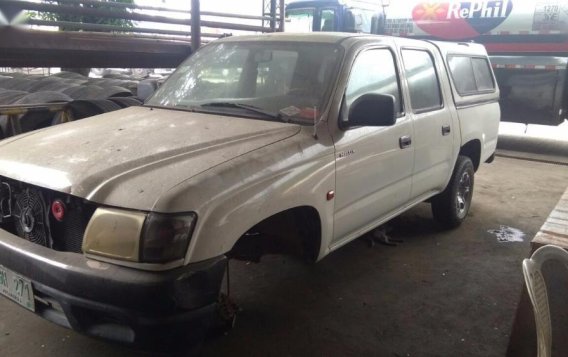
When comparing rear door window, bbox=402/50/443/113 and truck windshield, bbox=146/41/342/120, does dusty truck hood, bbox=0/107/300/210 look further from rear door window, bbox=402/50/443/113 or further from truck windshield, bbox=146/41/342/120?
rear door window, bbox=402/50/443/113

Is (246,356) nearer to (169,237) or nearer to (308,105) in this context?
(169,237)

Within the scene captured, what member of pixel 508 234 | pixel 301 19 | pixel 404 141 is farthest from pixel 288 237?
pixel 301 19

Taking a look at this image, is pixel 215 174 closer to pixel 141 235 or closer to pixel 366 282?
pixel 141 235

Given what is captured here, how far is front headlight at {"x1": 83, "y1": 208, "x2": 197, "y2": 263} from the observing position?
2.01 m

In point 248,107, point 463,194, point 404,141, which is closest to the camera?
point 248,107

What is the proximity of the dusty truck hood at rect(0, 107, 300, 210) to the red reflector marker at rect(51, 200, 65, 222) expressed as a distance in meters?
0.09

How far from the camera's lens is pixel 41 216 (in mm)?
2342

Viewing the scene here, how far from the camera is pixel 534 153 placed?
9.00 meters

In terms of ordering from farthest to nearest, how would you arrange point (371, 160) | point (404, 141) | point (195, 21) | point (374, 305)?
point (195, 21) → point (404, 141) → point (374, 305) → point (371, 160)

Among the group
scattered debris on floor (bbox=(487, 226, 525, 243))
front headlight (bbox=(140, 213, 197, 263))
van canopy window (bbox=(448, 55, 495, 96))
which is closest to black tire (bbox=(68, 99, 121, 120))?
front headlight (bbox=(140, 213, 197, 263))

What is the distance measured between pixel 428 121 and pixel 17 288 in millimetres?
3022

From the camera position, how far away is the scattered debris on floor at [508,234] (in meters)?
4.69

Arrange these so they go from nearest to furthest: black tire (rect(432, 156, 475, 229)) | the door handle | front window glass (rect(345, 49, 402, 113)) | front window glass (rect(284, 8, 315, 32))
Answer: front window glass (rect(345, 49, 402, 113)) → the door handle → black tire (rect(432, 156, 475, 229)) → front window glass (rect(284, 8, 315, 32))

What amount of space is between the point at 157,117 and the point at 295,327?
1591 mm
